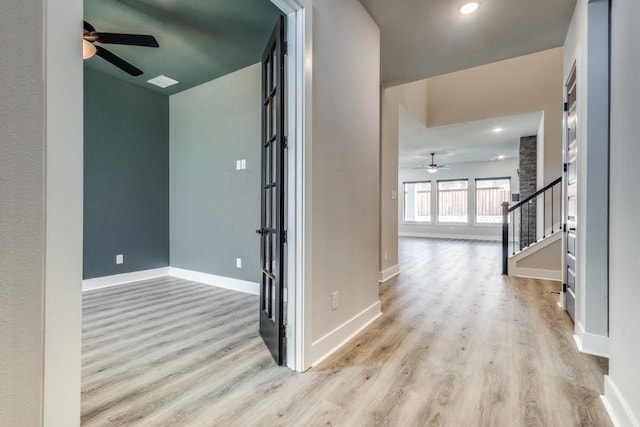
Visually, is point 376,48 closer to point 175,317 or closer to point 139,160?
point 175,317

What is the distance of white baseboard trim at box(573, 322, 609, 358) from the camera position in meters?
2.09

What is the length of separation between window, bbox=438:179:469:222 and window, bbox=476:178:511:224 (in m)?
0.40

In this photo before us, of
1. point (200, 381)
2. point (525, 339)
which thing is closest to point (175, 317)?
point (200, 381)

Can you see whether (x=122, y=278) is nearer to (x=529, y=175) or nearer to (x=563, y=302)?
(x=563, y=302)

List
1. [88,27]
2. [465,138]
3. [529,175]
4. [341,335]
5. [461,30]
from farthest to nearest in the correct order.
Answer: [465,138] < [529,175] < [461,30] < [88,27] < [341,335]

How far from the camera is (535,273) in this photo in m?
4.46

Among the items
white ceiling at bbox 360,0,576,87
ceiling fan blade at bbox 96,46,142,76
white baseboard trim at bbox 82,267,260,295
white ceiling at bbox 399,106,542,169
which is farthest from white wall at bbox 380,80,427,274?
ceiling fan blade at bbox 96,46,142,76

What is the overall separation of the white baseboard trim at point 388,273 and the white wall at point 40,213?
12.5 feet

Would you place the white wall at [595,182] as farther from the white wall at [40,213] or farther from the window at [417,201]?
the window at [417,201]

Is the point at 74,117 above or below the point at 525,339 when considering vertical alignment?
above

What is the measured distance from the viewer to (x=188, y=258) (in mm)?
4320

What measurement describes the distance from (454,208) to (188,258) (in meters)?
9.47

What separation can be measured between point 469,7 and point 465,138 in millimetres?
5119

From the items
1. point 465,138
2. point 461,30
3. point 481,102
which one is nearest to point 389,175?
point 461,30
